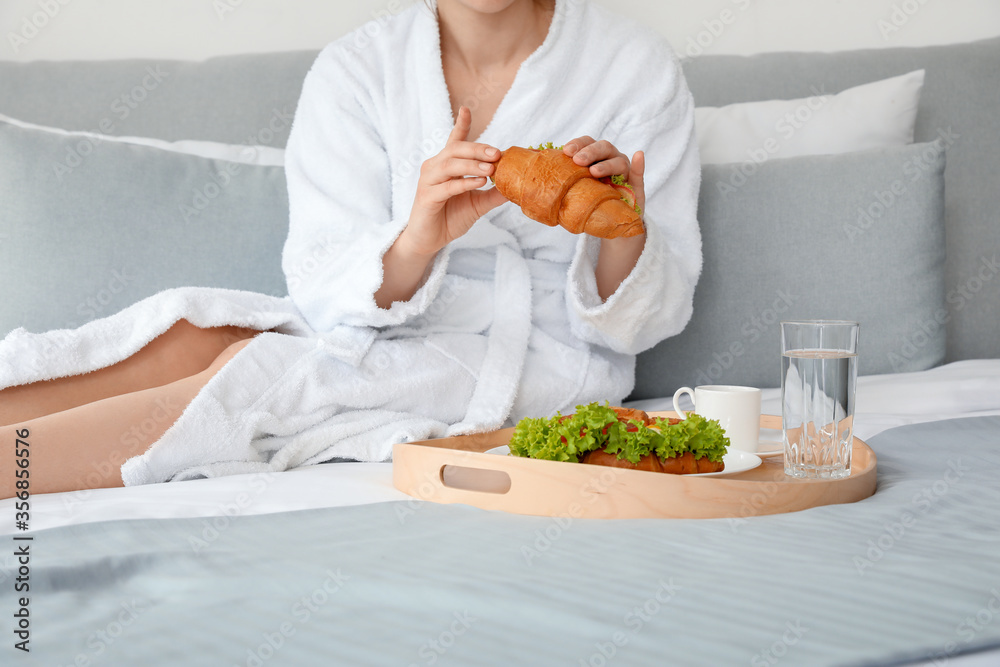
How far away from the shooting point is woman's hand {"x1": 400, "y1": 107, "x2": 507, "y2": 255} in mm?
1024

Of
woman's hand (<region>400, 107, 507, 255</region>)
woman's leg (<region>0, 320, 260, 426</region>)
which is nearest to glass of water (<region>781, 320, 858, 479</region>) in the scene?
woman's hand (<region>400, 107, 507, 255</region>)

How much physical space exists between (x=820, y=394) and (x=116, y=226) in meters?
1.19

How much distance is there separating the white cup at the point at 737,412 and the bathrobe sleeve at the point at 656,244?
1.01 ft

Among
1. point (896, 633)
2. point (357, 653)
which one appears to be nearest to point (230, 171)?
point (357, 653)

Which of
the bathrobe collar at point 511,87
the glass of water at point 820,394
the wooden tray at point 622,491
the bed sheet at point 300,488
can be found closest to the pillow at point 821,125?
the bathrobe collar at point 511,87

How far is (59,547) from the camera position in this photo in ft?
2.29

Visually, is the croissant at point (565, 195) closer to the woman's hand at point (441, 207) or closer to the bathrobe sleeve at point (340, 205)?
the woman's hand at point (441, 207)

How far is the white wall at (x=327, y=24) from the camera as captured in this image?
6.68 ft

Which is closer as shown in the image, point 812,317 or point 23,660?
point 23,660

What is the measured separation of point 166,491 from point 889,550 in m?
0.74

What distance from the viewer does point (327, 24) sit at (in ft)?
6.86

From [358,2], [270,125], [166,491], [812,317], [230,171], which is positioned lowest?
[166,491]

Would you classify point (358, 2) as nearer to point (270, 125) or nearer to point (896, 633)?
point (270, 125)

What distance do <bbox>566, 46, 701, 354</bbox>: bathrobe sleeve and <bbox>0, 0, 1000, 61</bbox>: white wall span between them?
730mm
